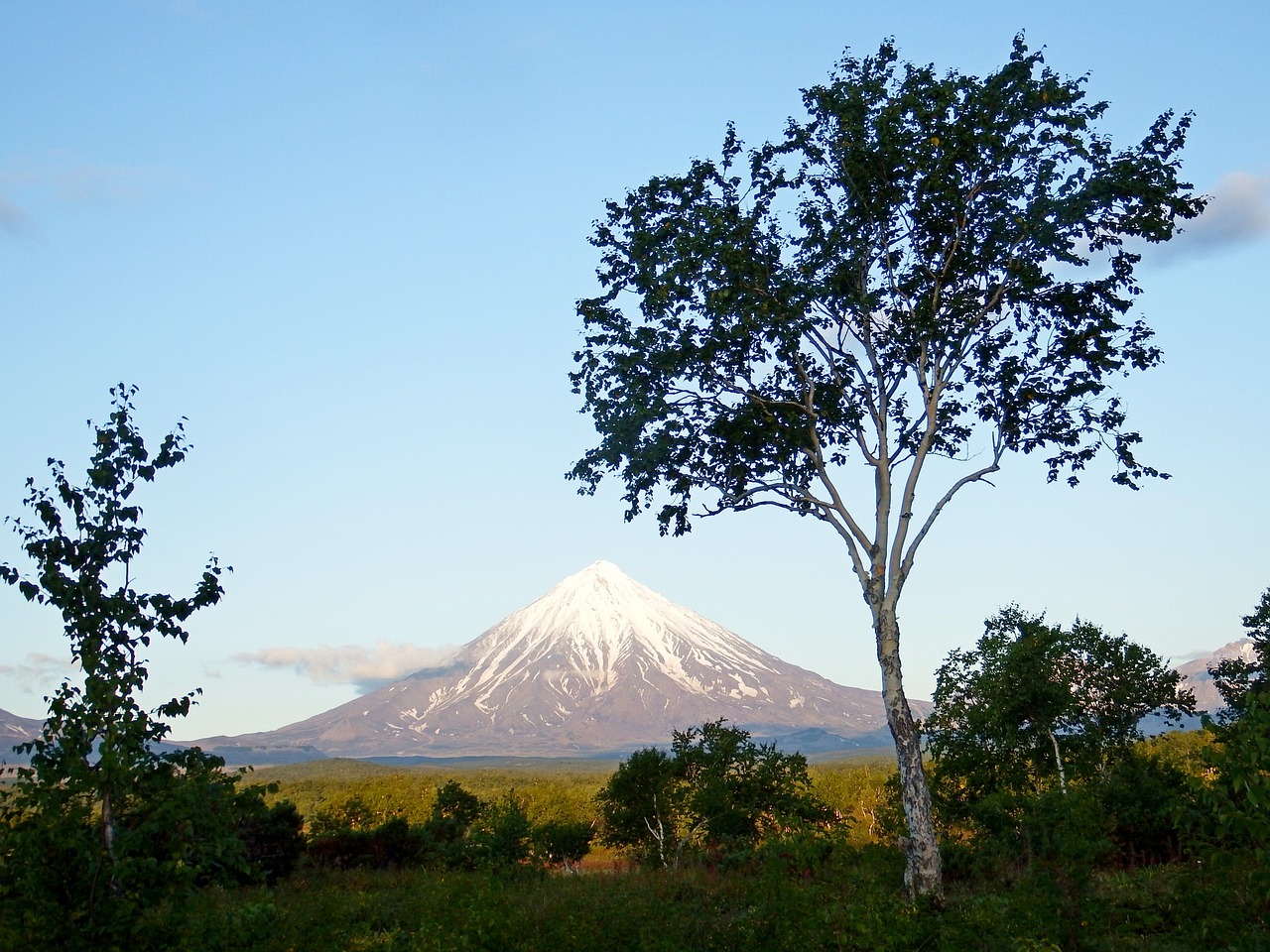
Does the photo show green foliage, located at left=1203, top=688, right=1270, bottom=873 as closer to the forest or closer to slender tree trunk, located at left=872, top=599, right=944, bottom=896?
the forest

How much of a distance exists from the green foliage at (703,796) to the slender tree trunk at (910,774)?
1223 cm

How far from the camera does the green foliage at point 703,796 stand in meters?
30.3

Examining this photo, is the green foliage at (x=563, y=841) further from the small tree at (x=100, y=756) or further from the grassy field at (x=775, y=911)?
the small tree at (x=100, y=756)

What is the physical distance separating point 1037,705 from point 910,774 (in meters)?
22.8

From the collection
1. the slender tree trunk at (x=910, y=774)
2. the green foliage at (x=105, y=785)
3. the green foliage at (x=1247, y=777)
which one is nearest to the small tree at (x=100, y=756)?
the green foliage at (x=105, y=785)

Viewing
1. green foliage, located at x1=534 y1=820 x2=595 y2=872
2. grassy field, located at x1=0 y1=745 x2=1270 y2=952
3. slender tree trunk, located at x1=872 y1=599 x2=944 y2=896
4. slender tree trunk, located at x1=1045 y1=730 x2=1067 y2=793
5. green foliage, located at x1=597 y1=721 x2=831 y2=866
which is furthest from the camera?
green foliage, located at x1=534 y1=820 x2=595 y2=872

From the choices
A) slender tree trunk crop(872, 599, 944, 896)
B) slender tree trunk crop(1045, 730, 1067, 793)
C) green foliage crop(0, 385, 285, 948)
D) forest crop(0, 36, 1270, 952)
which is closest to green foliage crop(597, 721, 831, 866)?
forest crop(0, 36, 1270, 952)

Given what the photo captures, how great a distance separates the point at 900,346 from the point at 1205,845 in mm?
13251

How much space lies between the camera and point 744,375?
19625 mm

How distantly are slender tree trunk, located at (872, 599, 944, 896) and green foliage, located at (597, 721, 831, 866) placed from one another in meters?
12.2

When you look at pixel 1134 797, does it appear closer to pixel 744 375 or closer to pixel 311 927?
pixel 744 375

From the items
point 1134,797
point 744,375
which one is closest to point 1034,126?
point 744,375

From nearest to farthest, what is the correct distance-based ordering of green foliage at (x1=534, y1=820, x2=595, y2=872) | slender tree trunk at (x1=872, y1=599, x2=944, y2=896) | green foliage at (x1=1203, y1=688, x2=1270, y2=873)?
green foliage at (x1=1203, y1=688, x2=1270, y2=873)
slender tree trunk at (x1=872, y1=599, x2=944, y2=896)
green foliage at (x1=534, y1=820, x2=595, y2=872)

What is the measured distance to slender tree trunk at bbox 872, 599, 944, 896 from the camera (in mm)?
15859
